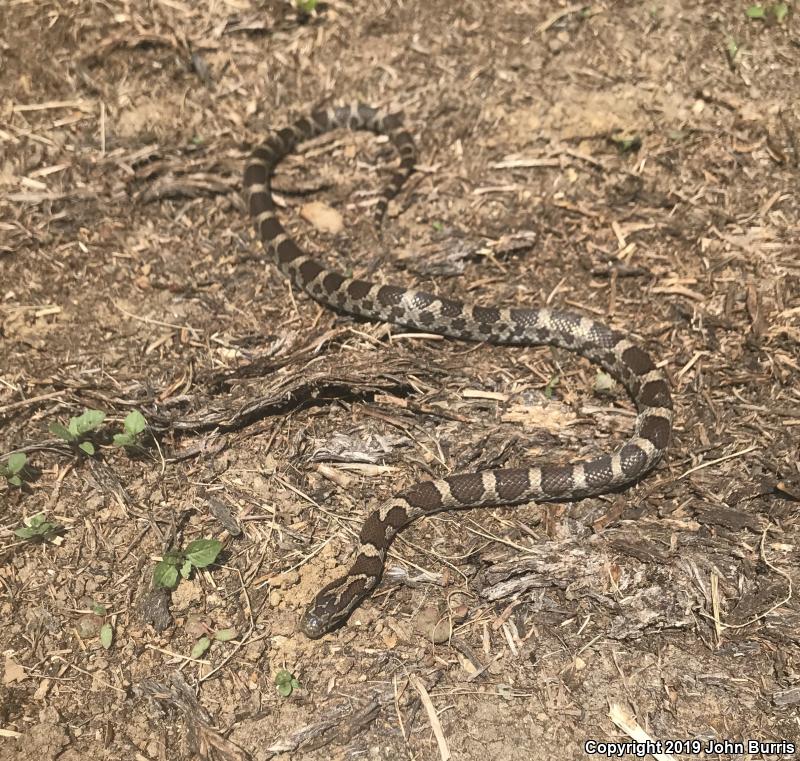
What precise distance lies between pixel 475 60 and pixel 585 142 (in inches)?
75.3

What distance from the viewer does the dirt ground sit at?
190 inches

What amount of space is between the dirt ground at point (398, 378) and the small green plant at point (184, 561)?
205 millimetres

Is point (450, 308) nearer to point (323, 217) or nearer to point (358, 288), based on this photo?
point (358, 288)

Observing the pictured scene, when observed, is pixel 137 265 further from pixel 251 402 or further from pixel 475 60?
pixel 475 60

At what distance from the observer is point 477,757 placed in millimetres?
4520

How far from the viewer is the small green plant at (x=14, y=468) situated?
219 inches

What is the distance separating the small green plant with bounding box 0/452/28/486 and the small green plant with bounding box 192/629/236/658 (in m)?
2.14

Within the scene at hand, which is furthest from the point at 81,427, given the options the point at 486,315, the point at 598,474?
the point at 598,474

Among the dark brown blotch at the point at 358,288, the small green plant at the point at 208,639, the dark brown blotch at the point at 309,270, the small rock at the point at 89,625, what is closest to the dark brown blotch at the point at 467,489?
the small green plant at the point at 208,639

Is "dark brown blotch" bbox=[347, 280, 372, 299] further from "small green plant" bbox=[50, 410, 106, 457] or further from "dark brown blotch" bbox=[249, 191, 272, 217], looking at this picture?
"small green plant" bbox=[50, 410, 106, 457]

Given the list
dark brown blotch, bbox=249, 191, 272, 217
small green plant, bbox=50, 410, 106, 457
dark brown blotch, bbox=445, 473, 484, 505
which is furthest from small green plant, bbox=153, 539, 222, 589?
dark brown blotch, bbox=249, 191, 272, 217

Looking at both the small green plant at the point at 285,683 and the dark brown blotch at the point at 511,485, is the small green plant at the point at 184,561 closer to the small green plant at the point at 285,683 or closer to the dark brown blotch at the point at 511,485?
the small green plant at the point at 285,683

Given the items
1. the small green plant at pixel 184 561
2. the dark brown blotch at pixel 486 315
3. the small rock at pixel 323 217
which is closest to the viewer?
the small green plant at pixel 184 561

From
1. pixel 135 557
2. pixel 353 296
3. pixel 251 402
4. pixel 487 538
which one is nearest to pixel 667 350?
pixel 487 538
